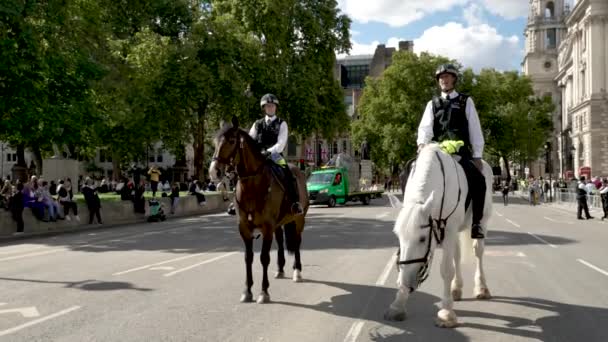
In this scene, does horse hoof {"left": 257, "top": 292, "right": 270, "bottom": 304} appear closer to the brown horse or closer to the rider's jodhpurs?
the brown horse

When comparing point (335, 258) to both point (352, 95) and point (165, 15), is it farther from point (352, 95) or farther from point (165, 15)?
point (352, 95)

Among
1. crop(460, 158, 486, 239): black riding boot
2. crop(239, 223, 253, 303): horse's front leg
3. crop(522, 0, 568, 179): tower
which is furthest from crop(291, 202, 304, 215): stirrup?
crop(522, 0, 568, 179): tower

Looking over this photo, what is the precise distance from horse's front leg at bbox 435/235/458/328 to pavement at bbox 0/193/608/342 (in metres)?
0.11

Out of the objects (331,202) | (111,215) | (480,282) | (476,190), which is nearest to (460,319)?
(480,282)

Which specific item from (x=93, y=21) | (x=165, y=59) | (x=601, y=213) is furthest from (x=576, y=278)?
(x=165, y=59)

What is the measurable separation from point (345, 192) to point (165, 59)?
14.8 meters

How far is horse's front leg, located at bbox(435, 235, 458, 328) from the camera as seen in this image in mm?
6645

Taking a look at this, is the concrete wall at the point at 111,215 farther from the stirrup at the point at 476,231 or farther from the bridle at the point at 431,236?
the bridle at the point at 431,236

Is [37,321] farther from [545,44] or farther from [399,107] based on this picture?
[545,44]

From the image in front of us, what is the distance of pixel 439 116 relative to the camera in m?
7.96

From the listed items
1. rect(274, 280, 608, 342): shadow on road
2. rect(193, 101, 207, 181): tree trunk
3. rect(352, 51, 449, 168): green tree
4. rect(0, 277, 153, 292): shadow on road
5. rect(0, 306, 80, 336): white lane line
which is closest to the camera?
rect(274, 280, 608, 342): shadow on road

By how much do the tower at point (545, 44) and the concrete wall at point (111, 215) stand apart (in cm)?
10390

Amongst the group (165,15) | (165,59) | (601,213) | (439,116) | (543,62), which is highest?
(543,62)

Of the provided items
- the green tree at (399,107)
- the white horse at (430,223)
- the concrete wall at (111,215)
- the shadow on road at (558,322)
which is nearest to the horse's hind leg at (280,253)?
the white horse at (430,223)
